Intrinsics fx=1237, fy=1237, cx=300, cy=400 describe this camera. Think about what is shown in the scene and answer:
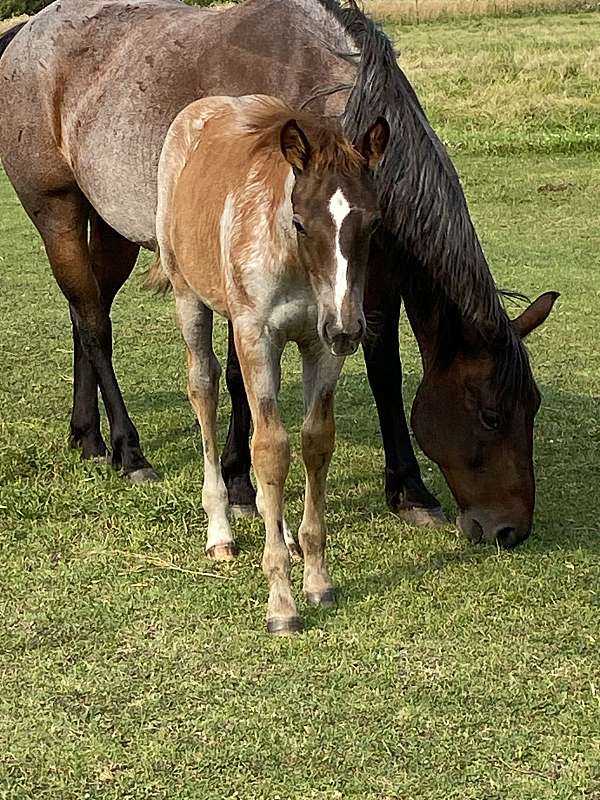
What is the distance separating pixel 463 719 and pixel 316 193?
144 cm

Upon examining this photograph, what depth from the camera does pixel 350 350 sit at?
3305mm

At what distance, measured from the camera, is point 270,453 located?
3.75 metres

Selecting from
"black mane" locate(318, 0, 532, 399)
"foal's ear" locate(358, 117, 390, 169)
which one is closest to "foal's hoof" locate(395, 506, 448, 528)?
"black mane" locate(318, 0, 532, 399)

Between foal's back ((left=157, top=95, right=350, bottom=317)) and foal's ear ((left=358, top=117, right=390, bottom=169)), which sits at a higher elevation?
foal's ear ((left=358, top=117, right=390, bottom=169))

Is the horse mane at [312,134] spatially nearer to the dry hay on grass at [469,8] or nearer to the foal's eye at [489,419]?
the foal's eye at [489,419]

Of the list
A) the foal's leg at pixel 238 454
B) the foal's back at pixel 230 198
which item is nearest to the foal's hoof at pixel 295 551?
the foal's leg at pixel 238 454

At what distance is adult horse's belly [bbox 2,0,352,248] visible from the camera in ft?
15.5

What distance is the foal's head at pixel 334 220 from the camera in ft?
10.6

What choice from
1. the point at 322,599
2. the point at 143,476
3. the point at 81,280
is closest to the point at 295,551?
the point at 322,599

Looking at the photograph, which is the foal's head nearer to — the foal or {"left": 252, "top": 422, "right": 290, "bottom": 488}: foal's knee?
the foal

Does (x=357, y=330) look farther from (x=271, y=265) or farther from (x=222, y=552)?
(x=222, y=552)

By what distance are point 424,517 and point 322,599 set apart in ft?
3.05

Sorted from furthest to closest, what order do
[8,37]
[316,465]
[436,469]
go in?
[8,37] → [436,469] → [316,465]

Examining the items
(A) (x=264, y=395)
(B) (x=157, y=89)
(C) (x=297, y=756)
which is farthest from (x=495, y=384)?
(B) (x=157, y=89)
